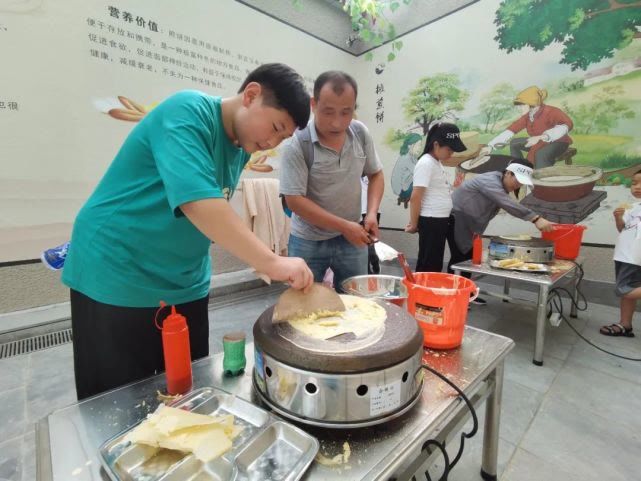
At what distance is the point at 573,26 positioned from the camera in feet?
9.14

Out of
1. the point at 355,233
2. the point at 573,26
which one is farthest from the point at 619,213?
the point at 355,233

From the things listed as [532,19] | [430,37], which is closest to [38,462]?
A: [532,19]

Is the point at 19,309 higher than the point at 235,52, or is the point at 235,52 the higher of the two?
the point at 235,52

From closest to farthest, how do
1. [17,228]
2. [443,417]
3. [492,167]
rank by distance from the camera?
[443,417], [17,228], [492,167]

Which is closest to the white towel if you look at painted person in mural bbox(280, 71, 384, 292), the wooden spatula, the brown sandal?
painted person in mural bbox(280, 71, 384, 292)

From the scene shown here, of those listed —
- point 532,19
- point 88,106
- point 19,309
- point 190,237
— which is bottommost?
point 19,309

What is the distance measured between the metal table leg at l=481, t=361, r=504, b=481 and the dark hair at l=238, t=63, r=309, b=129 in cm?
88

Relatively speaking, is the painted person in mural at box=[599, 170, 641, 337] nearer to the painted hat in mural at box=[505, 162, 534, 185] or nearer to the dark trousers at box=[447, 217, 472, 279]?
the painted hat in mural at box=[505, 162, 534, 185]

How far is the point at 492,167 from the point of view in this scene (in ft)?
10.9

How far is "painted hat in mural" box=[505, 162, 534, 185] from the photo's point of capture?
8.32 feet

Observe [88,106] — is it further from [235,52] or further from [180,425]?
[180,425]

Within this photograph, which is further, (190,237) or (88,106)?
(88,106)

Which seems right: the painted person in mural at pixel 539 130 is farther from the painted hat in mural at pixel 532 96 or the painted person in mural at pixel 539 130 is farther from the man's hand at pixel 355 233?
the man's hand at pixel 355 233

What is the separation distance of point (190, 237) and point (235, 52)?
2.82m
